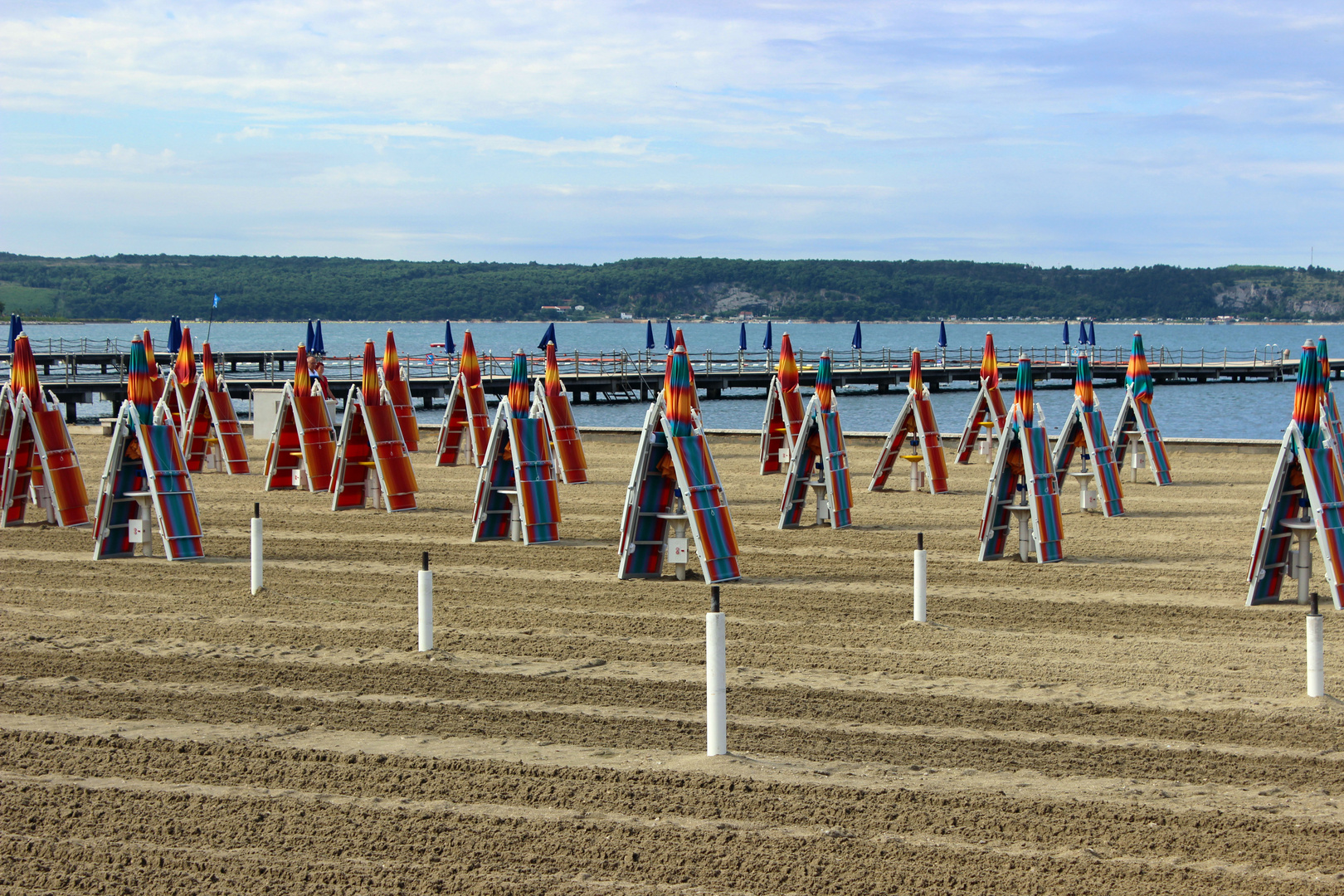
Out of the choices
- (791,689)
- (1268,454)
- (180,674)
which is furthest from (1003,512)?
(1268,454)

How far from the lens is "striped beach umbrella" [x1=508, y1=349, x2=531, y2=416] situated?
1678 cm

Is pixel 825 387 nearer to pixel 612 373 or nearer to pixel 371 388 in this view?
pixel 371 388

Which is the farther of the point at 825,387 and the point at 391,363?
the point at 391,363

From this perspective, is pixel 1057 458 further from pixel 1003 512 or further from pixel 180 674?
pixel 180 674

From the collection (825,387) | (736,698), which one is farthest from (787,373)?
(736,698)

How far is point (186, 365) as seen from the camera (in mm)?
29688

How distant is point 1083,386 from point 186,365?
63.7ft

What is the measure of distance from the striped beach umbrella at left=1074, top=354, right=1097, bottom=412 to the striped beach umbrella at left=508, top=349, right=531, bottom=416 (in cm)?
819

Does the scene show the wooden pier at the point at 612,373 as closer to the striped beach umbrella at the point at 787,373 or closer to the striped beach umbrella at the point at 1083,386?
the striped beach umbrella at the point at 787,373

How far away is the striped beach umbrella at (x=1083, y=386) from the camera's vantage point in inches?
783

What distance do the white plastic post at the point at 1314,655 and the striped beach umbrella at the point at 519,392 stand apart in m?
9.90

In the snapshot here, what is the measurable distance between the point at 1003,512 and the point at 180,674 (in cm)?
935

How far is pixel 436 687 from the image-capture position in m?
9.61

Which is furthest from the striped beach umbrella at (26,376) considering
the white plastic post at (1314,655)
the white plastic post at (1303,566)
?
the white plastic post at (1314,655)
